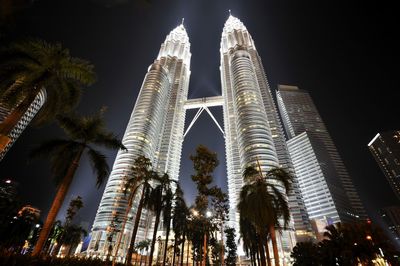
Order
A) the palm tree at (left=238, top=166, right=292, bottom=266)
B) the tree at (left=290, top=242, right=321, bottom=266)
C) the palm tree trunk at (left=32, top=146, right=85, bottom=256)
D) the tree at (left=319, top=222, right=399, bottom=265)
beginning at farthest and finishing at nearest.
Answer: the tree at (left=290, top=242, right=321, bottom=266) < the tree at (left=319, top=222, right=399, bottom=265) < the palm tree at (left=238, top=166, right=292, bottom=266) < the palm tree trunk at (left=32, top=146, right=85, bottom=256)

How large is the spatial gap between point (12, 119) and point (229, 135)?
5904 inches

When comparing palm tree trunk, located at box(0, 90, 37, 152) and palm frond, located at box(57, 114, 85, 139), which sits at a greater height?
palm frond, located at box(57, 114, 85, 139)

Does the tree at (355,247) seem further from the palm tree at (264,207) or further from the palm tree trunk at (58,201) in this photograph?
the palm tree trunk at (58,201)

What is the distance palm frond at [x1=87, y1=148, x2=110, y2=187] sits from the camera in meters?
16.3

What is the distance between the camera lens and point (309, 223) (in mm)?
122875

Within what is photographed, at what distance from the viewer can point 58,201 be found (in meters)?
14.8

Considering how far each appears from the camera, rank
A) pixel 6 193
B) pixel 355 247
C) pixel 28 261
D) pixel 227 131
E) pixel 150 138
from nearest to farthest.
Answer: pixel 28 261
pixel 355 247
pixel 6 193
pixel 150 138
pixel 227 131

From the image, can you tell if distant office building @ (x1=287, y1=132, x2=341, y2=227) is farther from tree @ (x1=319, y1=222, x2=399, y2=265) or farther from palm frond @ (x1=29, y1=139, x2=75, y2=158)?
palm frond @ (x1=29, y1=139, x2=75, y2=158)

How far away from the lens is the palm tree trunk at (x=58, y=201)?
43.3 ft

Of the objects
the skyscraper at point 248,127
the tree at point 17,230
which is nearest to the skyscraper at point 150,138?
the tree at point 17,230

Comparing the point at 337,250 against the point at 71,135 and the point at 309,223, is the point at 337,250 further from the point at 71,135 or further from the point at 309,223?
the point at 309,223

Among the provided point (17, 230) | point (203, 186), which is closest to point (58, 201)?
point (203, 186)

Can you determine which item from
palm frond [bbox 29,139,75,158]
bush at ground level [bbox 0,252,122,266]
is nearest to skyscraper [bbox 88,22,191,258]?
palm frond [bbox 29,139,75,158]

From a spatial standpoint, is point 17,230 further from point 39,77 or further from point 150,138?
point 150,138
